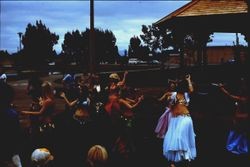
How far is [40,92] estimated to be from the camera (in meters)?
9.45

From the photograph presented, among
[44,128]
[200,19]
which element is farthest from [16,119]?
[200,19]

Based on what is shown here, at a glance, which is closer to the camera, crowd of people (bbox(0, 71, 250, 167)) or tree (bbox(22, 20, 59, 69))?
crowd of people (bbox(0, 71, 250, 167))

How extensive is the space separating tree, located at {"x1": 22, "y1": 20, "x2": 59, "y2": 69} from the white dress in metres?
58.5

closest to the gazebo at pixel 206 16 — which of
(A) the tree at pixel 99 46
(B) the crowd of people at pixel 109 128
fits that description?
(B) the crowd of people at pixel 109 128

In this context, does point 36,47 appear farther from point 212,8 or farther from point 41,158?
point 41,158

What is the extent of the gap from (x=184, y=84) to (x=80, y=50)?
7447 cm

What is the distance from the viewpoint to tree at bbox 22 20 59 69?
2603 inches

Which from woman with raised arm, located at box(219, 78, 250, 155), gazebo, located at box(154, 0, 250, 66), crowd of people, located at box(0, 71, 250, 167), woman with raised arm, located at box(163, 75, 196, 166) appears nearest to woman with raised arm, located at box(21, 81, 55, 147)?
crowd of people, located at box(0, 71, 250, 167)

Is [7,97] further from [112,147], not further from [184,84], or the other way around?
[112,147]

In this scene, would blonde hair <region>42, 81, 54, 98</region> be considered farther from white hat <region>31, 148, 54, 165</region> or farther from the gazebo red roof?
the gazebo red roof

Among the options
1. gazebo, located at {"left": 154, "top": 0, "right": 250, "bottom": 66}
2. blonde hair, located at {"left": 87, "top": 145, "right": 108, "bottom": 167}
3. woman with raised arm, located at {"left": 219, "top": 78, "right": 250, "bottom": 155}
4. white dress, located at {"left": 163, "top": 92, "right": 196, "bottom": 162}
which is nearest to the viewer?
blonde hair, located at {"left": 87, "top": 145, "right": 108, "bottom": 167}

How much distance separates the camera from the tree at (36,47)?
66125 mm

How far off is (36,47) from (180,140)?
61.5m

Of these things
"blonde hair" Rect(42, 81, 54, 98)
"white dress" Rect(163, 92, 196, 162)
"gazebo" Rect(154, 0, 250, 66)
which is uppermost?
"gazebo" Rect(154, 0, 250, 66)
